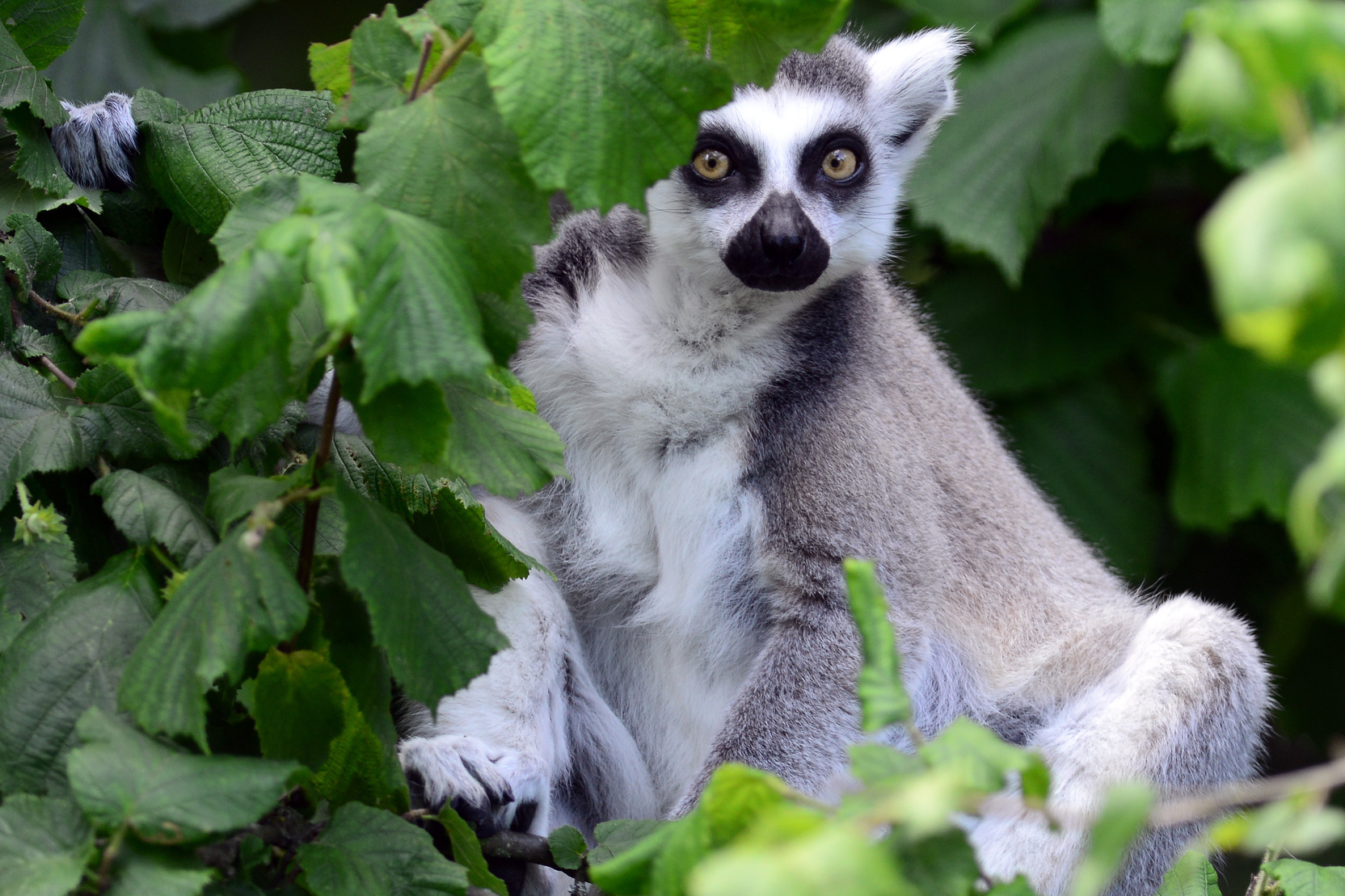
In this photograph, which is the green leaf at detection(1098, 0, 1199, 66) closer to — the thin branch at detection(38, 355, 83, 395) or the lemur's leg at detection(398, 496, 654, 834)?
the lemur's leg at detection(398, 496, 654, 834)

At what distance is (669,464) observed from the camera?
2.85m

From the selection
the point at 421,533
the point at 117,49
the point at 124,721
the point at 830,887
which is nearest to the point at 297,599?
the point at 124,721

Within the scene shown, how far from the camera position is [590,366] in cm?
288

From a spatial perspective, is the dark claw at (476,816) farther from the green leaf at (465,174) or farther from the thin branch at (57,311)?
the green leaf at (465,174)

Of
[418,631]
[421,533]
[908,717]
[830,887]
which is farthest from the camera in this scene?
[421,533]

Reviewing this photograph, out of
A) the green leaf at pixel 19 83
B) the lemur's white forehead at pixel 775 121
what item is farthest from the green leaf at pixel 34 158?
the lemur's white forehead at pixel 775 121

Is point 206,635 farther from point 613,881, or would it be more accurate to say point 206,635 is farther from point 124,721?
point 613,881

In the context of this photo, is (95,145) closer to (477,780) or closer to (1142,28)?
(477,780)

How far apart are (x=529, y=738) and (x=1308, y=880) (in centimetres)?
150

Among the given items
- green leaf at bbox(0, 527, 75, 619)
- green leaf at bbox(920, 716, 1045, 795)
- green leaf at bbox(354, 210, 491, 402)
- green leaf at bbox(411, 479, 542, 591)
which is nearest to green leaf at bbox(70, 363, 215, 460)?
green leaf at bbox(0, 527, 75, 619)

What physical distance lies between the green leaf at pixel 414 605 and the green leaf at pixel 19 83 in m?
1.13

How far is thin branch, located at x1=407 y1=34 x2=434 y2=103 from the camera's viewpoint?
1.57 meters

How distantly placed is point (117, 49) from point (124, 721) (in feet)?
12.2

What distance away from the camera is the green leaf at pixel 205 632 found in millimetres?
1440
